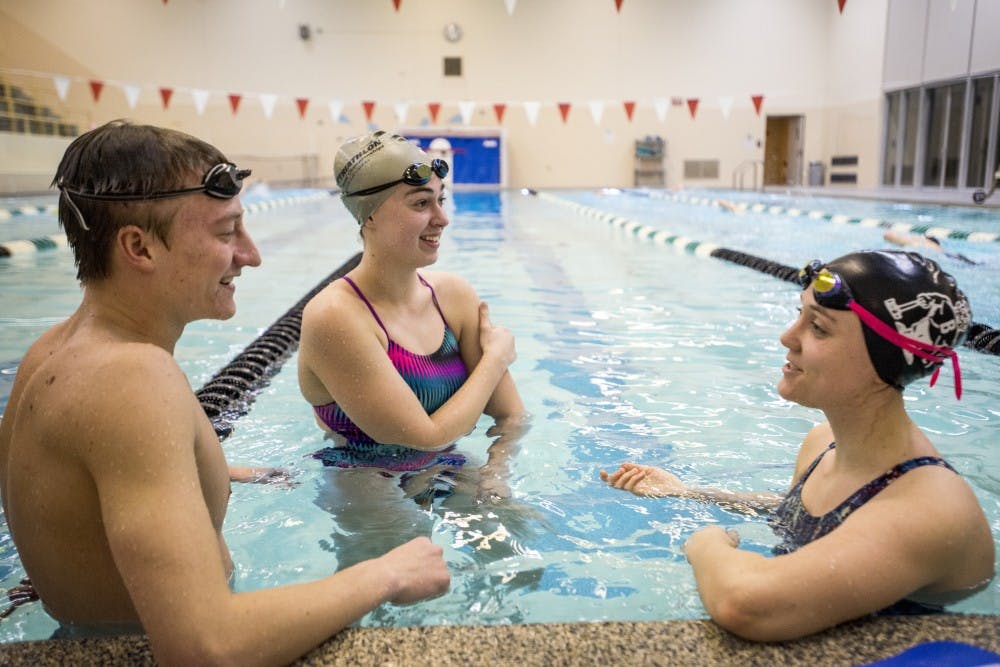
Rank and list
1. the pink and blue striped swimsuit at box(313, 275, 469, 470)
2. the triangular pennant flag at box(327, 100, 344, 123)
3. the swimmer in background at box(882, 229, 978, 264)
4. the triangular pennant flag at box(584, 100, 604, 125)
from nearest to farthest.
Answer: the pink and blue striped swimsuit at box(313, 275, 469, 470) → the swimmer in background at box(882, 229, 978, 264) → the triangular pennant flag at box(327, 100, 344, 123) → the triangular pennant flag at box(584, 100, 604, 125)

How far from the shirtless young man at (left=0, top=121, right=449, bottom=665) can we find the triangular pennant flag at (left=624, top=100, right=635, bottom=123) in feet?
75.0

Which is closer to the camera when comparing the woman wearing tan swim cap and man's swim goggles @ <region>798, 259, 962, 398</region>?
man's swim goggles @ <region>798, 259, 962, 398</region>

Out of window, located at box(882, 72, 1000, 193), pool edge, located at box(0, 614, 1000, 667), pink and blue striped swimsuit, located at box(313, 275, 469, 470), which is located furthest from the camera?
window, located at box(882, 72, 1000, 193)

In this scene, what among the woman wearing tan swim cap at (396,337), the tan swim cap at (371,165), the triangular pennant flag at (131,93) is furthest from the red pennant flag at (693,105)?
the tan swim cap at (371,165)

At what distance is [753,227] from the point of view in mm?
12453

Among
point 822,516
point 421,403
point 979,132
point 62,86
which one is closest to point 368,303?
point 421,403

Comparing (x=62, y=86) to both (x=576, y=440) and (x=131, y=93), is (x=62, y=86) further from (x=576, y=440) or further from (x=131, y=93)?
(x=576, y=440)

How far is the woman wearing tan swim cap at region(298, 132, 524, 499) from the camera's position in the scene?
219 centimetres

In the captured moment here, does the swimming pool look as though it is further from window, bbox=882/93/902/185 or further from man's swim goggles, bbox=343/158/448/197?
window, bbox=882/93/902/185

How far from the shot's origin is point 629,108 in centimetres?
2319

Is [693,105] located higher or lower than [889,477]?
higher

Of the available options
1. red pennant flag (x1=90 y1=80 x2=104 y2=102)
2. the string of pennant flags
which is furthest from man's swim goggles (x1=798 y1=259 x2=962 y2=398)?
red pennant flag (x1=90 y1=80 x2=104 y2=102)

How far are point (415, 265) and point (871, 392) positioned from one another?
130 cm

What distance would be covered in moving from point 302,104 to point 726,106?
468 inches
